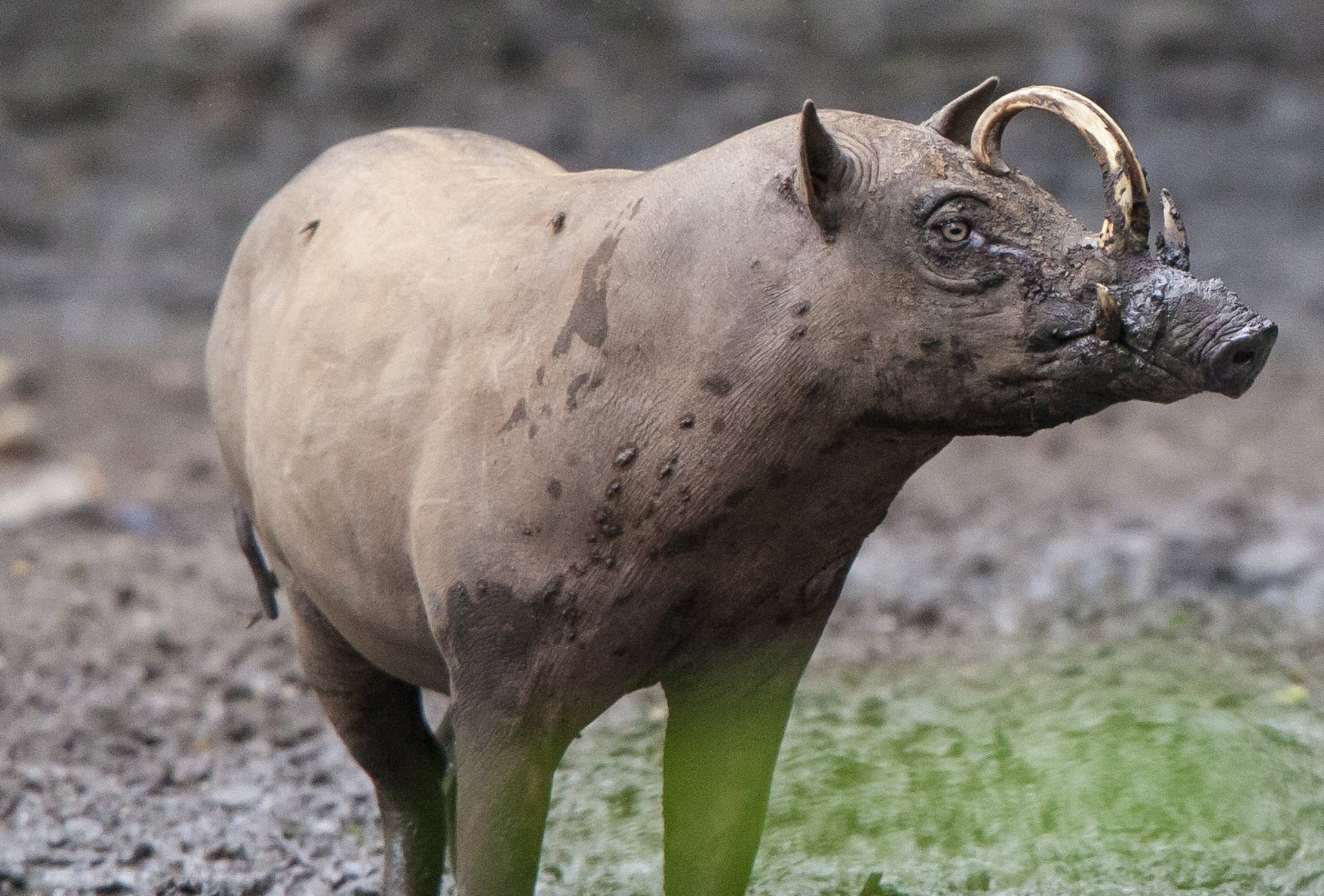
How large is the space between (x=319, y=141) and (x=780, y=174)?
8970 mm

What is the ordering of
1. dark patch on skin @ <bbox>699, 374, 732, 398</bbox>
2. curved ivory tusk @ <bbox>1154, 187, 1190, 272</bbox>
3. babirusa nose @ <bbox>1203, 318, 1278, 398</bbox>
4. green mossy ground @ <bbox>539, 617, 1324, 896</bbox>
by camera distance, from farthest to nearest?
green mossy ground @ <bbox>539, 617, 1324, 896</bbox> → dark patch on skin @ <bbox>699, 374, 732, 398</bbox> → curved ivory tusk @ <bbox>1154, 187, 1190, 272</bbox> → babirusa nose @ <bbox>1203, 318, 1278, 398</bbox>

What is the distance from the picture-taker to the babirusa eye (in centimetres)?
253

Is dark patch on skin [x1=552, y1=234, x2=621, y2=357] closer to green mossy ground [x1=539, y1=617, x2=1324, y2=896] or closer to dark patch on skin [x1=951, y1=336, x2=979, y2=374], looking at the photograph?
dark patch on skin [x1=951, y1=336, x2=979, y2=374]

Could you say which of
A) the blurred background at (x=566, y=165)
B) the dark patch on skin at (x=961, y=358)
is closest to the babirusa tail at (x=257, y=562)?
the blurred background at (x=566, y=165)

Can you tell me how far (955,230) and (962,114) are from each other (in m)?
0.34

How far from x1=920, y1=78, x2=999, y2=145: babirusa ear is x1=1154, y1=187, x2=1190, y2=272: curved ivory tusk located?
0.39 meters

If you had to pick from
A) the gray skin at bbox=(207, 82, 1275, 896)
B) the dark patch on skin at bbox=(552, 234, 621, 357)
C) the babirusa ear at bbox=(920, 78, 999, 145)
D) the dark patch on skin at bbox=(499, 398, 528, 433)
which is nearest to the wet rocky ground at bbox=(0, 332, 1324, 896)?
the gray skin at bbox=(207, 82, 1275, 896)

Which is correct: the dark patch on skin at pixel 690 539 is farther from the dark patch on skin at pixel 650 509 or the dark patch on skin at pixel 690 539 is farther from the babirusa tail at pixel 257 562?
the babirusa tail at pixel 257 562

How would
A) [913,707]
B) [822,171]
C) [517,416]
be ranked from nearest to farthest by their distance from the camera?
1. [822,171]
2. [517,416]
3. [913,707]

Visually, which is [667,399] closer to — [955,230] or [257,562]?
[955,230]

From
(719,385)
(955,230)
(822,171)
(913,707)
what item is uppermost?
(913,707)

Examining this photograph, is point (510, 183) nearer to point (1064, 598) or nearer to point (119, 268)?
point (1064, 598)

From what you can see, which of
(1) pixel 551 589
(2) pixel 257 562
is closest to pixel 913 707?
(2) pixel 257 562

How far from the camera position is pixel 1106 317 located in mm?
2424
